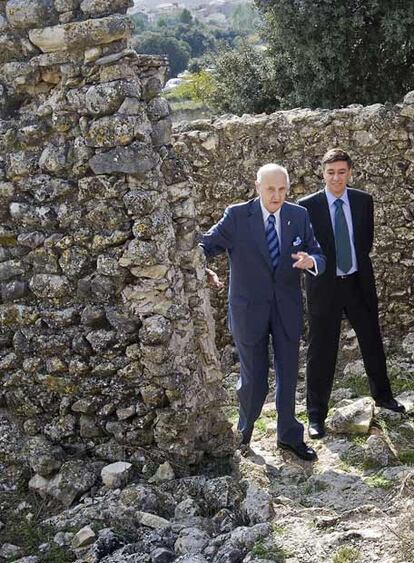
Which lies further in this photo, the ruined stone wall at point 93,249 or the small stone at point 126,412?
the small stone at point 126,412

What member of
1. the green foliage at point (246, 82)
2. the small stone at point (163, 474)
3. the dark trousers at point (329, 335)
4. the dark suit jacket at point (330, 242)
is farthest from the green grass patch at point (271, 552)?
the green foliage at point (246, 82)

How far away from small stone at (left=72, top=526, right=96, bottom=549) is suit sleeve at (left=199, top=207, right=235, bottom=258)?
1.76 meters

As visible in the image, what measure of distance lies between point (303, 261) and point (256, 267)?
295 millimetres

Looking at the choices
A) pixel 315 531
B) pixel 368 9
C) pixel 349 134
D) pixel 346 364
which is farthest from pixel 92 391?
pixel 368 9

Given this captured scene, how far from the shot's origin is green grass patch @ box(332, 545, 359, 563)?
11.5 ft

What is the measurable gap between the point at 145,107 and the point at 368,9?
945 centimetres

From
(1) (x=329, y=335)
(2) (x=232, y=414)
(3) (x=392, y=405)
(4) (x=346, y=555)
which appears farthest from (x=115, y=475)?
(3) (x=392, y=405)

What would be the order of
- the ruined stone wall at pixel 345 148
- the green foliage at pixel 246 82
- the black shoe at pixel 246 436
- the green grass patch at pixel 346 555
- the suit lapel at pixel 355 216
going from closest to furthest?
the green grass patch at pixel 346 555
the black shoe at pixel 246 436
the suit lapel at pixel 355 216
the ruined stone wall at pixel 345 148
the green foliage at pixel 246 82

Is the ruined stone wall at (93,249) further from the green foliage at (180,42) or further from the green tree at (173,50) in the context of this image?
the green tree at (173,50)

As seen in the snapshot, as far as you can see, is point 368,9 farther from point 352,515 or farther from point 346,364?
point 352,515

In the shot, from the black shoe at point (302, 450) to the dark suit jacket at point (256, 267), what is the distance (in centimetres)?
72

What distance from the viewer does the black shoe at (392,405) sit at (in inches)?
228

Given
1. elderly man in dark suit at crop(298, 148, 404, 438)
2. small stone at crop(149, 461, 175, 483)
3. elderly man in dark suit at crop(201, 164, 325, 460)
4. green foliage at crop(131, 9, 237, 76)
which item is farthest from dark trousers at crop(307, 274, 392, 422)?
green foliage at crop(131, 9, 237, 76)

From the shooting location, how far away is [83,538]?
13.0 ft
